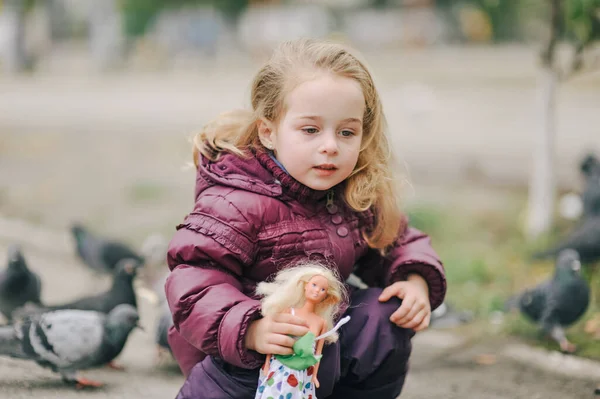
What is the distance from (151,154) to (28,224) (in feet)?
7.95

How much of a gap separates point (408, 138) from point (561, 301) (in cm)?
545

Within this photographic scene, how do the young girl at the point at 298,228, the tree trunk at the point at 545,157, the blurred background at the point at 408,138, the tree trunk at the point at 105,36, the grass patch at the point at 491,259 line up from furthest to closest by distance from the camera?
1. the tree trunk at the point at 105,36
2. the tree trunk at the point at 545,157
3. the blurred background at the point at 408,138
4. the grass patch at the point at 491,259
5. the young girl at the point at 298,228

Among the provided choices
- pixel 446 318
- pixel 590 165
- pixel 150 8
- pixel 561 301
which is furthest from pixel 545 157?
pixel 150 8

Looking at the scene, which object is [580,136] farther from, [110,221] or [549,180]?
[110,221]

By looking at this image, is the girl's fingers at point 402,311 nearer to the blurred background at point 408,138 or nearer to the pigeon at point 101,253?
the blurred background at point 408,138

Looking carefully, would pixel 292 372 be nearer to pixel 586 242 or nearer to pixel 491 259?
pixel 586 242

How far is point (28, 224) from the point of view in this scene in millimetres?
5621

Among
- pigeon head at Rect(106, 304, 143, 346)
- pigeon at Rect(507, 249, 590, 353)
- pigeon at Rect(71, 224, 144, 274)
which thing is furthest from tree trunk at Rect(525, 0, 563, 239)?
pigeon head at Rect(106, 304, 143, 346)

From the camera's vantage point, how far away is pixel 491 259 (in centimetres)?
495

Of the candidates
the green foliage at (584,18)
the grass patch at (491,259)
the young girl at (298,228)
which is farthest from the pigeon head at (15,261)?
the green foliage at (584,18)

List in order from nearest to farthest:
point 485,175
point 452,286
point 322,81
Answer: point 322,81, point 452,286, point 485,175

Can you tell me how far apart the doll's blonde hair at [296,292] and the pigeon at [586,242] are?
257 centimetres

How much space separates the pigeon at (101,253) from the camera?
14.8 ft

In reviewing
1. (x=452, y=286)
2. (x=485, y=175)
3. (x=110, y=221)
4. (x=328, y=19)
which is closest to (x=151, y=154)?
(x=110, y=221)
